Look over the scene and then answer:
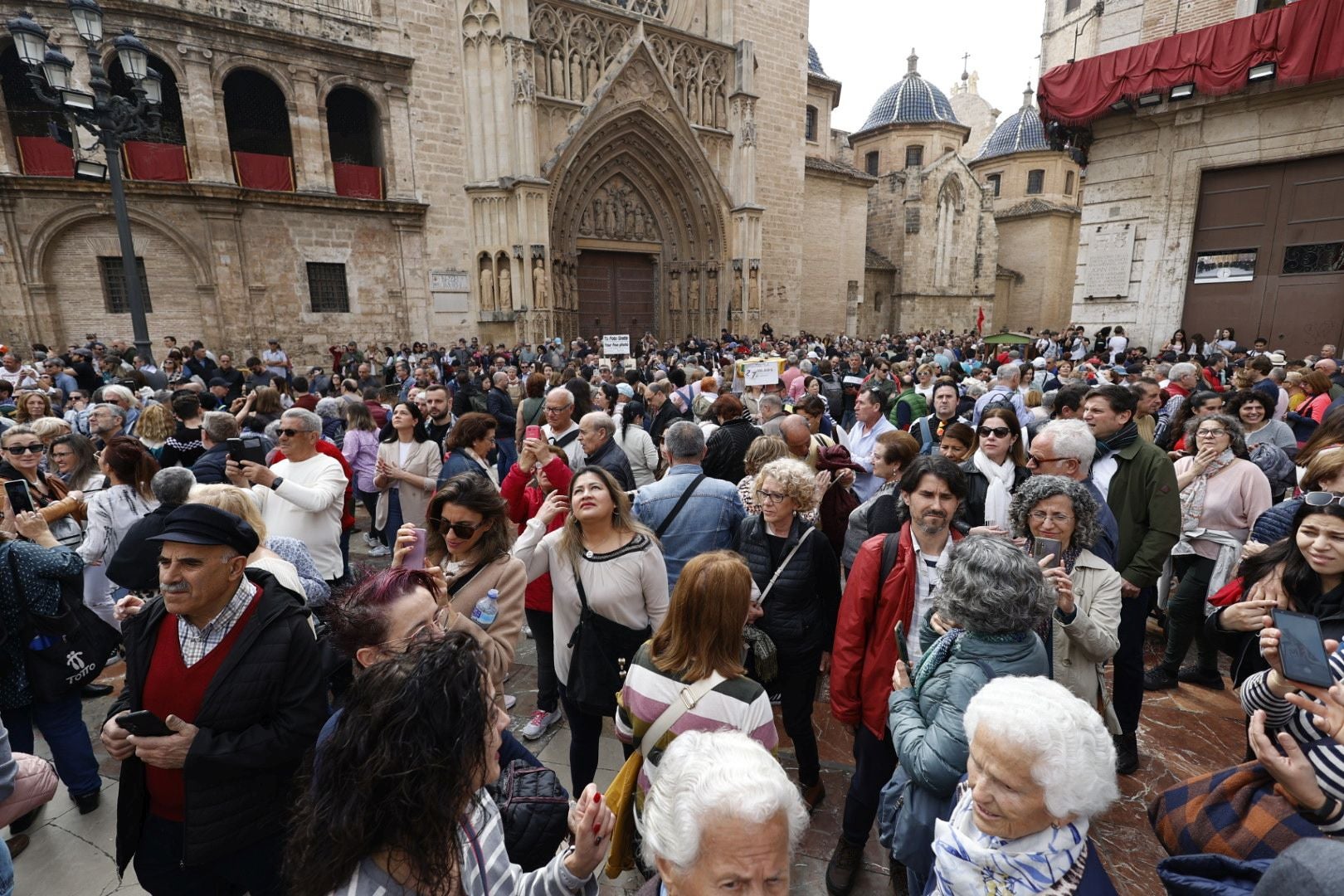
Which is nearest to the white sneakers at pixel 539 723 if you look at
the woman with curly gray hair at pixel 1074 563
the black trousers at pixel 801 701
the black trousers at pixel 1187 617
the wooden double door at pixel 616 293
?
the black trousers at pixel 801 701

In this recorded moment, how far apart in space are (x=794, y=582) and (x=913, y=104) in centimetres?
3702

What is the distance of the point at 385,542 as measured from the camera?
7023mm

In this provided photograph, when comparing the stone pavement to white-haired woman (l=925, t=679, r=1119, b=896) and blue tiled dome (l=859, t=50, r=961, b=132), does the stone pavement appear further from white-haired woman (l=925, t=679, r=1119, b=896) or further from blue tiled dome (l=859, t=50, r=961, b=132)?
blue tiled dome (l=859, t=50, r=961, b=132)

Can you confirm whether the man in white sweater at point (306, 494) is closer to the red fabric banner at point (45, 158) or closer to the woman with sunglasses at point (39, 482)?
the woman with sunglasses at point (39, 482)

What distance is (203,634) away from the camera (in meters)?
2.06

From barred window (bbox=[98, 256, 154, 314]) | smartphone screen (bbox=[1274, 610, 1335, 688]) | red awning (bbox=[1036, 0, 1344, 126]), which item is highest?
red awning (bbox=[1036, 0, 1344, 126])

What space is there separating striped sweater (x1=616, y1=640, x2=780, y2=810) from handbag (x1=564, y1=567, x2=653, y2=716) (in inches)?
27.9

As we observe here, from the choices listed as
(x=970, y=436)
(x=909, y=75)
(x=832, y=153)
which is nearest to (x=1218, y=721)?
(x=970, y=436)

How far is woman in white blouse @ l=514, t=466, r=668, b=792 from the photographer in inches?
111

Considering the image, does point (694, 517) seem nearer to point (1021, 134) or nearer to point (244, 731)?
point (244, 731)

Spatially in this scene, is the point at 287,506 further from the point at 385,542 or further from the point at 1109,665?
the point at 1109,665

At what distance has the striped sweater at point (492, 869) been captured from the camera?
1379mm

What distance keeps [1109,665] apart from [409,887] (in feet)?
15.1

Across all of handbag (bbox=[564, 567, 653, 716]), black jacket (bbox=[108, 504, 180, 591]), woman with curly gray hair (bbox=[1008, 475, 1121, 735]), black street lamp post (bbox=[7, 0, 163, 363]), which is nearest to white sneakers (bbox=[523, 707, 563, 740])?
handbag (bbox=[564, 567, 653, 716])
